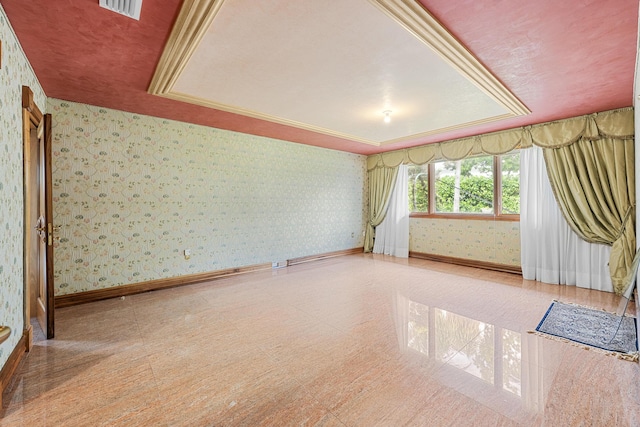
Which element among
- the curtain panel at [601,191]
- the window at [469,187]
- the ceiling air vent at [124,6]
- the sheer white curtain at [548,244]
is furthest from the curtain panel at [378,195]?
the ceiling air vent at [124,6]

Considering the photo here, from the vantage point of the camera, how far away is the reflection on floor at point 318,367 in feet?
5.28

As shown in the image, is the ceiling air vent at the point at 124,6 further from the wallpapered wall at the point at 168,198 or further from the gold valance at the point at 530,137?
the gold valance at the point at 530,137

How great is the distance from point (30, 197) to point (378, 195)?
5.72 metres

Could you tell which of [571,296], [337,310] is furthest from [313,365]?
[571,296]

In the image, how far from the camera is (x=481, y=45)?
214cm

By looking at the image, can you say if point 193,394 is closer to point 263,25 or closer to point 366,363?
point 366,363

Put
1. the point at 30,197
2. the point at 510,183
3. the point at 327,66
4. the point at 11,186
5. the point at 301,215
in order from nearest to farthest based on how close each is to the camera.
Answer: the point at 11,186, the point at 30,197, the point at 327,66, the point at 510,183, the point at 301,215

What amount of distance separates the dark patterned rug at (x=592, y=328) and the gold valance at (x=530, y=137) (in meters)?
2.26

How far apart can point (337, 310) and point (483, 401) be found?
5.41 feet

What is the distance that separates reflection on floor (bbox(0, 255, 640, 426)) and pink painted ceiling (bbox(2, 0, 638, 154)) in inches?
93.4

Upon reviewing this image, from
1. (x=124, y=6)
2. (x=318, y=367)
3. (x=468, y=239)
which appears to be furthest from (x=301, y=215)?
(x=124, y=6)

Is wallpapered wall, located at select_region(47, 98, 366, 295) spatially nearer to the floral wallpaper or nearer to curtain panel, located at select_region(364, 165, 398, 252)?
curtain panel, located at select_region(364, 165, 398, 252)

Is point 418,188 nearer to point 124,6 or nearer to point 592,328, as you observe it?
point 592,328

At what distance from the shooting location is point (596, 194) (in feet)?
12.3
